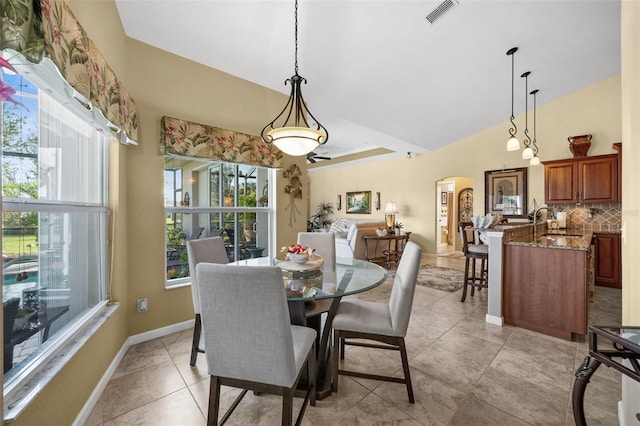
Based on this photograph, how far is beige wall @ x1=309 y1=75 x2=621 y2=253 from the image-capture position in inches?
186

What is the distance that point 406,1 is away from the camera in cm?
248

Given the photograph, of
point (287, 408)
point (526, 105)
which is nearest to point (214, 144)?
point (287, 408)

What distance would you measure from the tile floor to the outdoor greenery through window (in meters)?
0.96

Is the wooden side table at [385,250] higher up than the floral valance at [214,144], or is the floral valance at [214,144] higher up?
the floral valance at [214,144]

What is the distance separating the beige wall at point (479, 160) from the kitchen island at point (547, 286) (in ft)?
11.2

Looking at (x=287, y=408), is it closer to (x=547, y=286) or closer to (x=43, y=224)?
(x=43, y=224)

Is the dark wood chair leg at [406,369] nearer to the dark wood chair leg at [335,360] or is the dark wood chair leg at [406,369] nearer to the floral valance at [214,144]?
the dark wood chair leg at [335,360]

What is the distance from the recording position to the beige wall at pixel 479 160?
15.5ft

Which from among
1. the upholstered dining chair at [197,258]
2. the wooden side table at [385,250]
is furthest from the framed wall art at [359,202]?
the upholstered dining chair at [197,258]

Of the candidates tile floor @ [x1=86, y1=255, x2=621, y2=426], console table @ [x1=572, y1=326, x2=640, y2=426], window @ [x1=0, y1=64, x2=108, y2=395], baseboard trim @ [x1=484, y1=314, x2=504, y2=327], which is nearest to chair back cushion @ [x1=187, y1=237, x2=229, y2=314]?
tile floor @ [x1=86, y1=255, x2=621, y2=426]

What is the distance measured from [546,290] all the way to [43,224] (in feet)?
13.3

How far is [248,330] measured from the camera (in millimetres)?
1198

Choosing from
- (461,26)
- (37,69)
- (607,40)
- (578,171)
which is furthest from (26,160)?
(578,171)

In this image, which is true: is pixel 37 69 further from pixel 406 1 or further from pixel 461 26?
pixel 461 26
